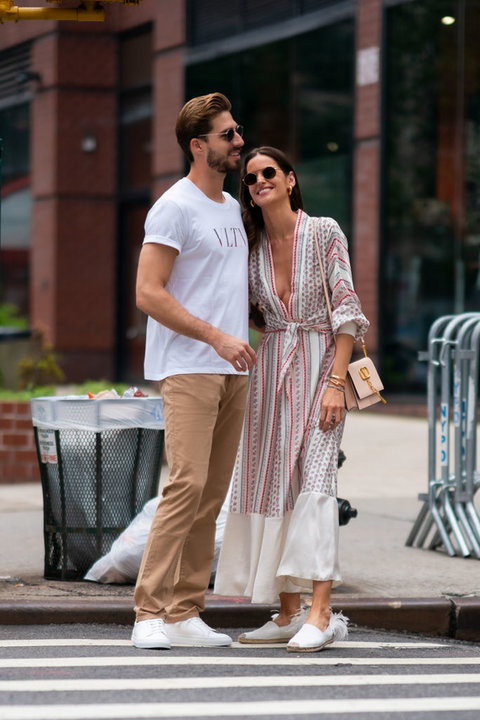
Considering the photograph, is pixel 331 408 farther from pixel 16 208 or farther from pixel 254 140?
pixel 16 208

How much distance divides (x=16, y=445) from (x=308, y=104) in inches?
330

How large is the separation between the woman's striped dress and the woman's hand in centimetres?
6

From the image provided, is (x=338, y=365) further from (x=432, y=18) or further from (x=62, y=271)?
(x=62, y=271)

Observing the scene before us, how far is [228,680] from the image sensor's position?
4.73m

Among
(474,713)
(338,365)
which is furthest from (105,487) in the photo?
(474,713)

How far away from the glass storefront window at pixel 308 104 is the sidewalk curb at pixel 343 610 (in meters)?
10.8

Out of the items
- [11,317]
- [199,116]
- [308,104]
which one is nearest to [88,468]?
[199,116]

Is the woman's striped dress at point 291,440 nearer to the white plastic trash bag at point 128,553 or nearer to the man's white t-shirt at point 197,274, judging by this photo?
the man's white t-shirt at point 197,274

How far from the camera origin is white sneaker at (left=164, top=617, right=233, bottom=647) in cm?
537

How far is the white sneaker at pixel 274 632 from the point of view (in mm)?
5465

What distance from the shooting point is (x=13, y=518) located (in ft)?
27.5

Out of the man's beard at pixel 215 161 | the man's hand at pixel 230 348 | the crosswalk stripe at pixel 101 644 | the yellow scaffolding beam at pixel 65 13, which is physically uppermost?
the yellow scaffolding beam at pixel 65 13

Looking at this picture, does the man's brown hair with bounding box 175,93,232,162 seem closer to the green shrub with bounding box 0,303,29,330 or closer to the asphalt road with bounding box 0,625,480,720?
the asphalt road with bounding box 0,625,480,720

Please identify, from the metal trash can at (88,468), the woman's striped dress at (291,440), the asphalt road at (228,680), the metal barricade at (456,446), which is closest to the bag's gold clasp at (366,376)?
the woman's striped dress at (291,440)
